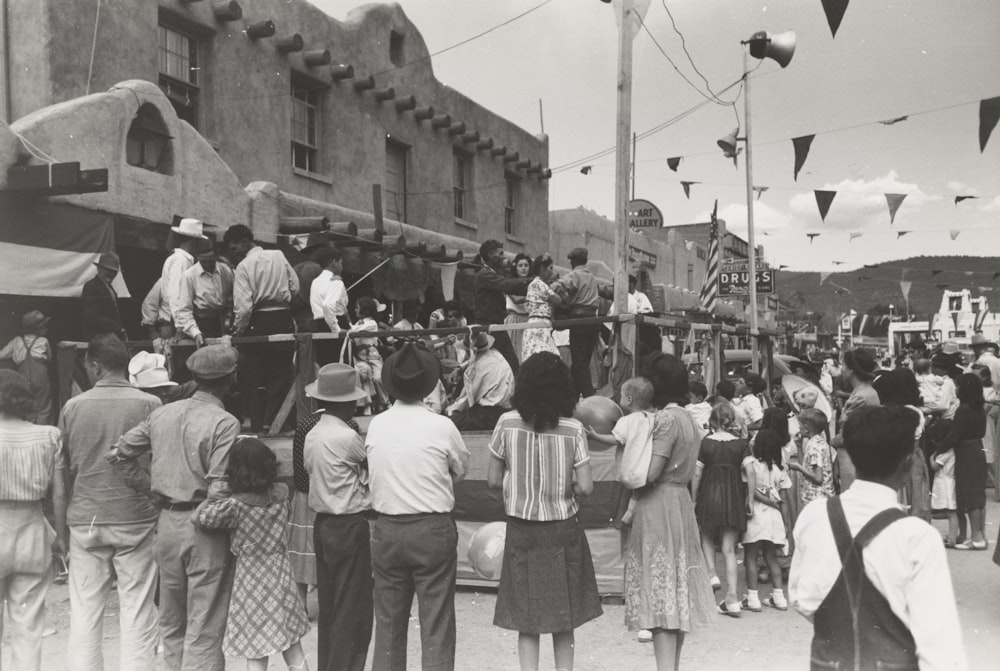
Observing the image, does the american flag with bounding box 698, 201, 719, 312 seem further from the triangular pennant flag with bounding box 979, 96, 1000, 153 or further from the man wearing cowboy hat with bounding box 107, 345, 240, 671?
the man wearing cowboy hat with bounding box 107, 345, 240, 671

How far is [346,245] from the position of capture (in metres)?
11.5

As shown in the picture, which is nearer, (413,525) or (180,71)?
(413,525)

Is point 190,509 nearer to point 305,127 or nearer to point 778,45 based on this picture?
point 778,45

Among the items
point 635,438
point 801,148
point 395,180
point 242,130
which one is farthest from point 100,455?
point 395,180

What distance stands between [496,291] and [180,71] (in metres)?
5.86

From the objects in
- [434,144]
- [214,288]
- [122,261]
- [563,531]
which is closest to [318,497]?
[563,531]

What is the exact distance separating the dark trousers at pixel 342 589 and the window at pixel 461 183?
44.0ft

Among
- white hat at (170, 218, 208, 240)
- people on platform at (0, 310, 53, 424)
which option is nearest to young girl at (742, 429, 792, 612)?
white hat at (170, 218, 208, 240)

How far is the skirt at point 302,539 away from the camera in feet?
20.3

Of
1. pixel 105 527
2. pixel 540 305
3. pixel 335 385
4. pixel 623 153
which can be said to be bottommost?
pixel 105 527

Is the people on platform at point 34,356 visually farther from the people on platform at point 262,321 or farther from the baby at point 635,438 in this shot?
the baby at point 635,438

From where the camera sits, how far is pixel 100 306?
7.93 meters

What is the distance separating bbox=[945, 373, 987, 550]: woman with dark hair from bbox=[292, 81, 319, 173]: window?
31.2 ft

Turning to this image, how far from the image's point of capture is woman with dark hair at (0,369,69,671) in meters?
4.61
